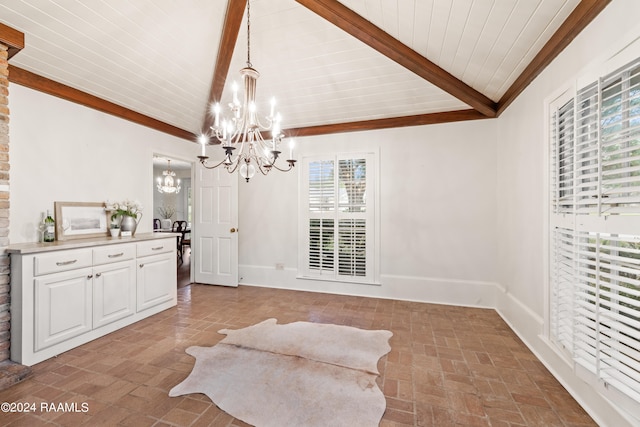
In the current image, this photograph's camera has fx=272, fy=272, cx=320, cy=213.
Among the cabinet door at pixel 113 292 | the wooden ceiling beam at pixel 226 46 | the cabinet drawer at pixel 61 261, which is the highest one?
the wooden ceiling beam at pixel 226 46

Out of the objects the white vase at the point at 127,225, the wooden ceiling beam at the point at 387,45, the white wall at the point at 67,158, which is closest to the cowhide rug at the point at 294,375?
the white vase at the point at 127,225

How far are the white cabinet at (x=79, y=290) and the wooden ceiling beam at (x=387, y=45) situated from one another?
127 inches

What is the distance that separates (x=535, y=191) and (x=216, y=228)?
4613 mm

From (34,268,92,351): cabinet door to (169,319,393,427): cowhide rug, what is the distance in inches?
45.4

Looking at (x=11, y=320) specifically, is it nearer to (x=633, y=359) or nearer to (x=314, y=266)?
(x=314, y=266)

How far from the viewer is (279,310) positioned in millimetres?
3713

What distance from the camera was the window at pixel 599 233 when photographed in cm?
149

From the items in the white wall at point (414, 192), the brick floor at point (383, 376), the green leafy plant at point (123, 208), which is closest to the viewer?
the brick floor at point (383, 376)

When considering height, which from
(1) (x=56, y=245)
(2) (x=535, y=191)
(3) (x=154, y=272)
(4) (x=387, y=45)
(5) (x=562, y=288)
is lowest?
(3) (x=154, y=272)

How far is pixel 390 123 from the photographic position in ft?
13.7

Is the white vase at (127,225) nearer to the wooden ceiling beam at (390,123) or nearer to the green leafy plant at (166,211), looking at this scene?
the wooden ceiling beam at (390,123)

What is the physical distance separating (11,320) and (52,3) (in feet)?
9.02

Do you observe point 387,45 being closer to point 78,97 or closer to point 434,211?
point 434,211

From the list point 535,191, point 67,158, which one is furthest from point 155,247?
point 535,191
